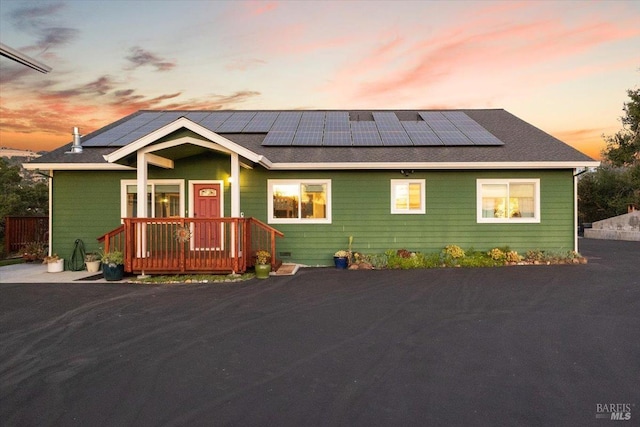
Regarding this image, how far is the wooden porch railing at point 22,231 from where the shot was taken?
42.5ft

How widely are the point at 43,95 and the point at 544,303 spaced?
2104 centimetres

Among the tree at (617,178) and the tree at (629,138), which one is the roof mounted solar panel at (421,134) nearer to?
the tree at (629,138)

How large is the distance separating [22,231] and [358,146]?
12.3 meters

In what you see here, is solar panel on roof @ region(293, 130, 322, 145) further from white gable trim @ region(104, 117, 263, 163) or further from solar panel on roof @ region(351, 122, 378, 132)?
white gable trim @ region(104, 117, 263, 163)

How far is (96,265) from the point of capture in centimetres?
1034

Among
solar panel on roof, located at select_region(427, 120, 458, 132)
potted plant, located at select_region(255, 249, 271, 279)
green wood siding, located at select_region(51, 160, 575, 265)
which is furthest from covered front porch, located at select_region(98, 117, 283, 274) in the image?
solar panel on roof, located at select_region(427, 120, 458, 132)

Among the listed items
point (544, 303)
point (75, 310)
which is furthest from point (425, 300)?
point (75, 310)

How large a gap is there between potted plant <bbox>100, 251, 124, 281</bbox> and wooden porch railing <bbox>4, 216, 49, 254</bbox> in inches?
256

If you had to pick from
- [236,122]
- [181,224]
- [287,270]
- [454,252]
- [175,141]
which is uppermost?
[236,122]

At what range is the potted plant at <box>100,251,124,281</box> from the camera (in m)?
8.84

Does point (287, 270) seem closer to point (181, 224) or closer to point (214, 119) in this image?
point (181, 224)

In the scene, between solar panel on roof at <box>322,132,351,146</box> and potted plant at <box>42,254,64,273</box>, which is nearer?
potted plant at <box>42,254,64,273</box>

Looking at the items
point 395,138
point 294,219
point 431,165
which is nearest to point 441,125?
point 395,138

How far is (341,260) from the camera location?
410 inches
